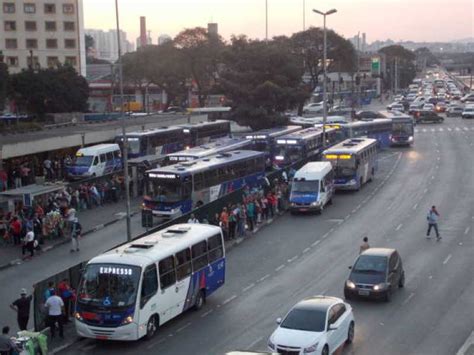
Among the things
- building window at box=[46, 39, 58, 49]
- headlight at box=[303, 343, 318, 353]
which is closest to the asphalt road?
headlight at box=[303, 343, 318, 353]

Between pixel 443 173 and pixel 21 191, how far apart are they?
29093 millimetres

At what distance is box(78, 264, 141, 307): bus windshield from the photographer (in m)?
19.1

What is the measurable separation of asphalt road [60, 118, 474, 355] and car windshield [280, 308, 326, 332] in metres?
1.44

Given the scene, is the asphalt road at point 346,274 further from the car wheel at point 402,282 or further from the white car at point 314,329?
the white car at point 314,329

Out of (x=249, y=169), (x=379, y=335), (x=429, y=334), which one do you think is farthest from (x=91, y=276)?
(x=249, y=169)

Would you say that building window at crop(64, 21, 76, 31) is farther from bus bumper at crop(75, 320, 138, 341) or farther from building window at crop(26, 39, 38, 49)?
bus bumper at crop(75, 320, 138, 341)

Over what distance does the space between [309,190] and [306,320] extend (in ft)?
68.1

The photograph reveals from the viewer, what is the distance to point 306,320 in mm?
17844

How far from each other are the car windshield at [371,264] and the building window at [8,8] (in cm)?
8733

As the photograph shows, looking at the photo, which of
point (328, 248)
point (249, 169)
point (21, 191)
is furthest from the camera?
point (249, 169)

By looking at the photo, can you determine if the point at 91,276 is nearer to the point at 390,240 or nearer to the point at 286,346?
the point at 286,346

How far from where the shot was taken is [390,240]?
31.8 meters

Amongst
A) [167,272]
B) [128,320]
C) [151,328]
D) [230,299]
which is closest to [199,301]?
[230,299]

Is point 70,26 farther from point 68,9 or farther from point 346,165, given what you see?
point 346,165
